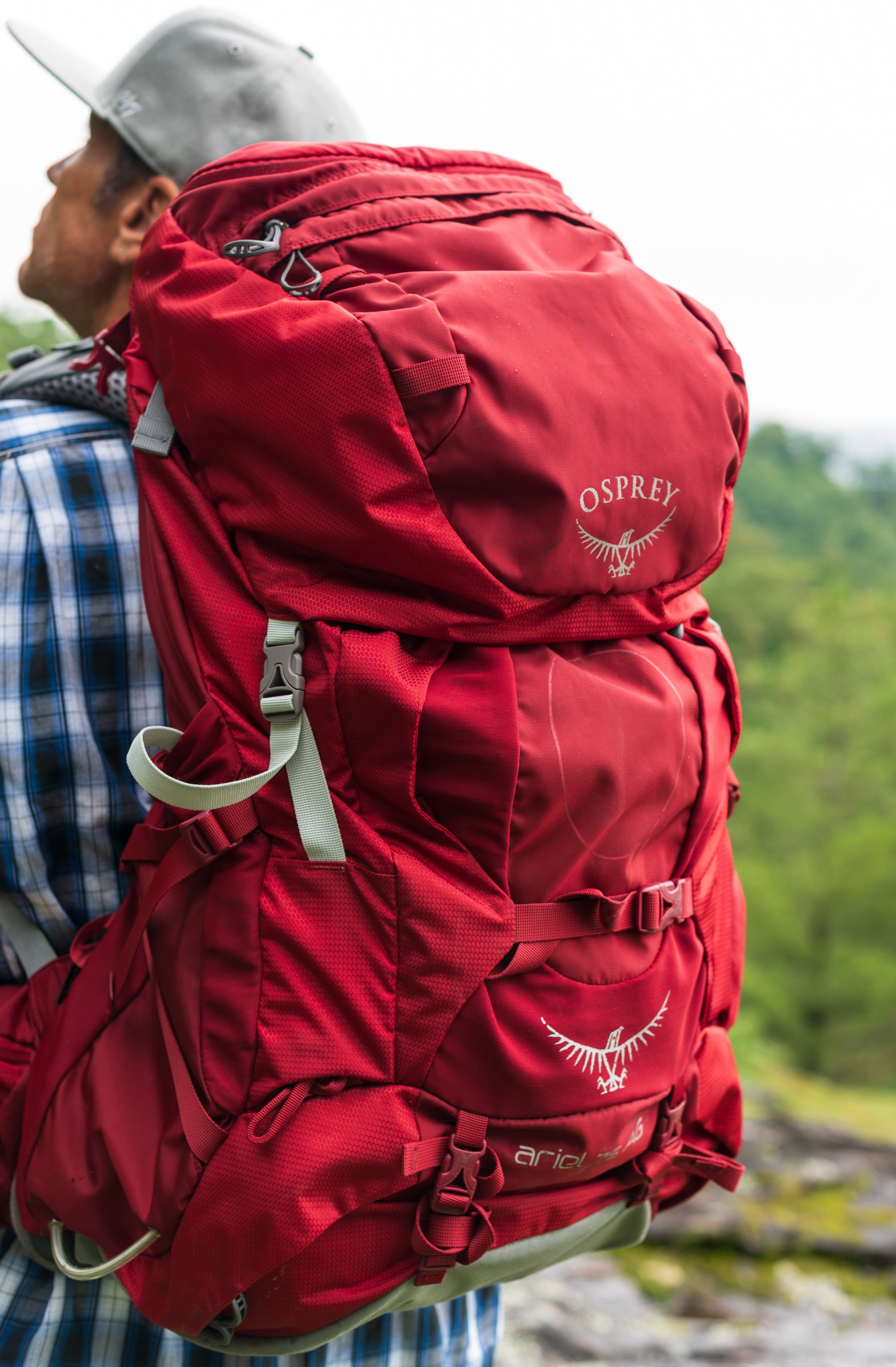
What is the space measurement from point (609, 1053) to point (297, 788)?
46 cm

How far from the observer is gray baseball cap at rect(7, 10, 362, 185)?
5.12 feet

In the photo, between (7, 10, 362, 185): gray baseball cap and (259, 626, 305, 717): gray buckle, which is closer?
(259, 626, 305, 717): gray buckle

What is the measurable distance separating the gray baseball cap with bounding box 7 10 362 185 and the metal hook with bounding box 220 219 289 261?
0.51 metres

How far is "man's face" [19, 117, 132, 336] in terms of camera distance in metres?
1.64

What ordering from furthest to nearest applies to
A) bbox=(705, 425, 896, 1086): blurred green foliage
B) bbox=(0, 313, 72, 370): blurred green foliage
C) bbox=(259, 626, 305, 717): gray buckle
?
1. bbox=(705, 425, 896, 1086): blurred green foliage
2. bbox=(0, 313, 72, 370): blurred green foliage
3. bbox=(259, 626, 305, 717): gray buckle

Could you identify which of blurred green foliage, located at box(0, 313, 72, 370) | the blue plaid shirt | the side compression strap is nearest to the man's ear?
the blue plaid shirt

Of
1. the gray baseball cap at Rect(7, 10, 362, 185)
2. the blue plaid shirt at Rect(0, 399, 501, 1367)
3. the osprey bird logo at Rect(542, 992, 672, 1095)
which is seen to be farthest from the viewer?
the gray baseball cap at Rect(7, 10, 362, 185)

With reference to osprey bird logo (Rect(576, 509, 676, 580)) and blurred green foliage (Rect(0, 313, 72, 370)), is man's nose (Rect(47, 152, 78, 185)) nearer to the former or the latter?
osprey bird logo (Rect(576, 509, 676, 580))

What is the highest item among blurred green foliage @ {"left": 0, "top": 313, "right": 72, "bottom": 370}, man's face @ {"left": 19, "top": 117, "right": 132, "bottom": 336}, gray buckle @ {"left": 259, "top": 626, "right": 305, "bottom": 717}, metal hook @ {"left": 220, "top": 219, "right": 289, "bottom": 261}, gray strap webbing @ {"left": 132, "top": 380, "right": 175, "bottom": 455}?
metal hook @ {"left": 220, "top": 219, "right": 289, "bottom": 261}

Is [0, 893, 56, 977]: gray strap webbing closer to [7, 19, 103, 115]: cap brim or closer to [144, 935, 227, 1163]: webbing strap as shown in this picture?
[144, 935, 227, 1163]: webbing strap

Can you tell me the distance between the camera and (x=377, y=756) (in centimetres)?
106

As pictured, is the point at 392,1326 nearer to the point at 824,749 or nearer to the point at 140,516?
the point at 140,516

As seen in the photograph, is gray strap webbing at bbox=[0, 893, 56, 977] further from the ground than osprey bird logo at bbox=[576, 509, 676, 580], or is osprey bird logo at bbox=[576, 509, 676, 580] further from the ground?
osprey bird logo at bbox=[576, 509, 676, 580]

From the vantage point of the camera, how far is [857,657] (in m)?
15.2
